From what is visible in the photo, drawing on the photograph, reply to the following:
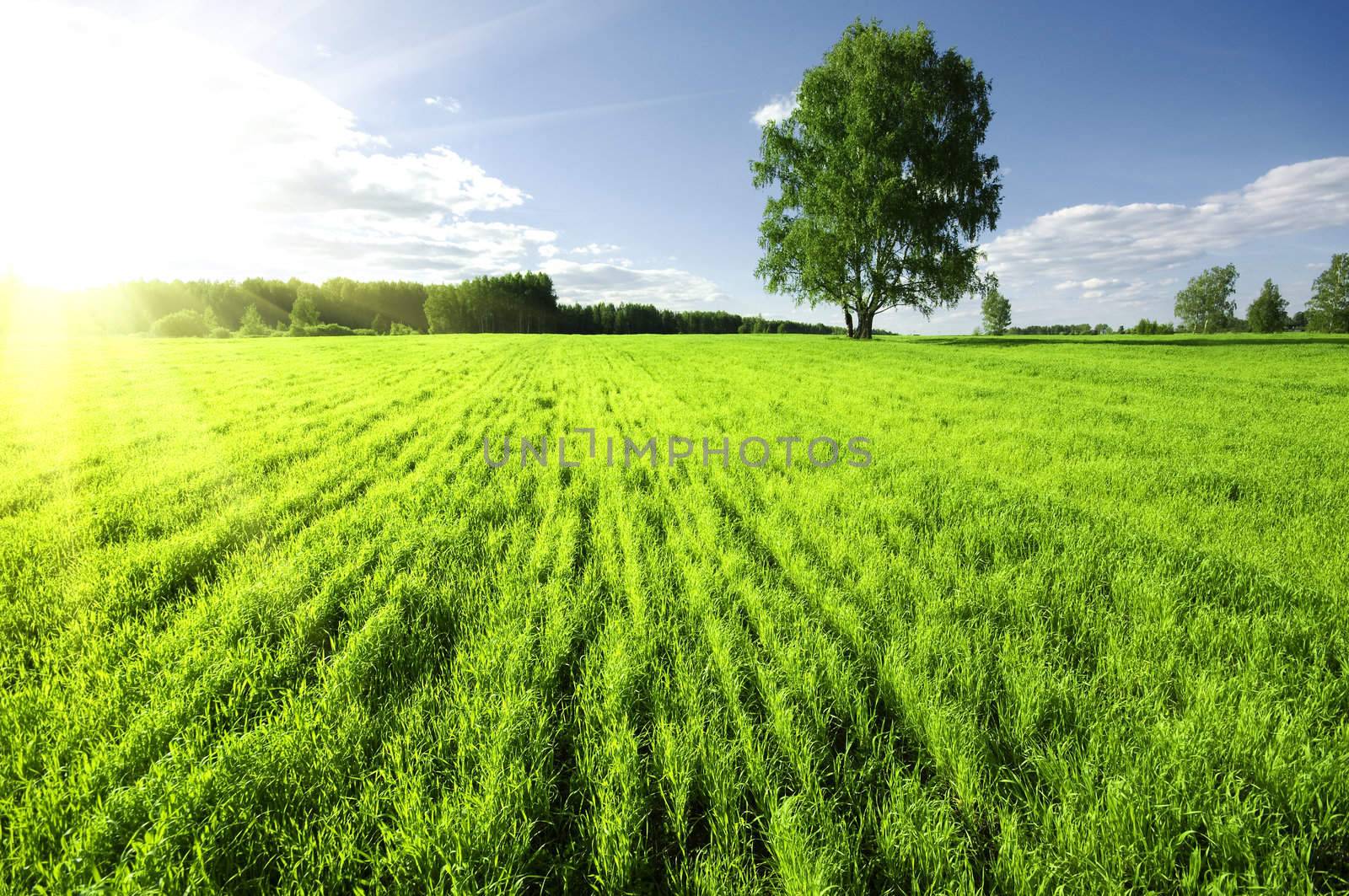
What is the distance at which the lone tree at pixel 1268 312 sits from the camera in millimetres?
66375

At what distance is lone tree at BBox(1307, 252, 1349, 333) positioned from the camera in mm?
61094

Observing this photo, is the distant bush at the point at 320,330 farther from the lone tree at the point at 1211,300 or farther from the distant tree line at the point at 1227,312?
the lone tree at the point at 1211,300

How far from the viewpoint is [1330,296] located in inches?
2494

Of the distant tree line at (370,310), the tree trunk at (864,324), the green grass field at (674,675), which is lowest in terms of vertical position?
the green grass field at (674,675)

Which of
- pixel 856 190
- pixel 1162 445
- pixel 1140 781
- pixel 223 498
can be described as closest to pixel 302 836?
pixel 1140 781

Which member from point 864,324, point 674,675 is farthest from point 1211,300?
point 674,675

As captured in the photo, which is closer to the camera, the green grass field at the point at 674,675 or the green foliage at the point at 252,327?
the green grass field at the point at 674,675

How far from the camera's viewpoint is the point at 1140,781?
2006 mm

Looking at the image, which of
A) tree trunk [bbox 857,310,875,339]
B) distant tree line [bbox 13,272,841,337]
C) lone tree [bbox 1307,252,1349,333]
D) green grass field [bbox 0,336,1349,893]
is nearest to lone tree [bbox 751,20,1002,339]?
tree trunk [bbox 857,310,875,339]

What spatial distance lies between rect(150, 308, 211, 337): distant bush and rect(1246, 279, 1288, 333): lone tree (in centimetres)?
14063

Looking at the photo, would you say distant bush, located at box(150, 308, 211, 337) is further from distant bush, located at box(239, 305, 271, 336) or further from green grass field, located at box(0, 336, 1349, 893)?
green grass field, located at box(0, 336, 1349, 893)

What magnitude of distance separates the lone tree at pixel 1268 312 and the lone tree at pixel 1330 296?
97.4 inches

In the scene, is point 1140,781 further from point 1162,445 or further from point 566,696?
point 1162,445

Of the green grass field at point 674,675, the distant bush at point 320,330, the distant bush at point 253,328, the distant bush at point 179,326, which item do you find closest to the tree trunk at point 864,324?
the green grass field at point 674,675
